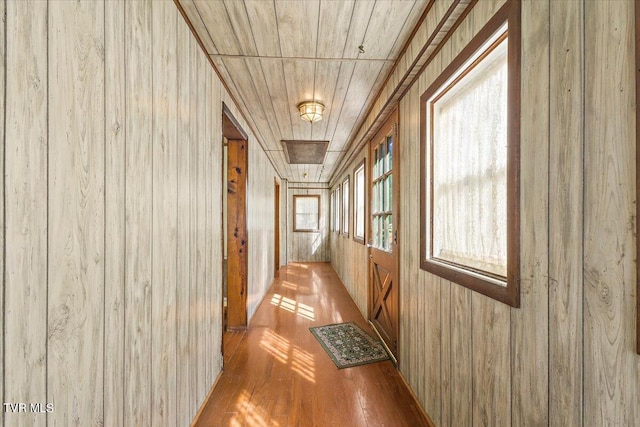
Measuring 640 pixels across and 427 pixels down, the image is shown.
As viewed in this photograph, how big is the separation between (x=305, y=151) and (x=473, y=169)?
3469 mm

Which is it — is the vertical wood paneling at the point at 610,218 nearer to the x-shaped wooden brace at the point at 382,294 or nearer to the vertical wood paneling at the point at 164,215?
the vertical wood paneling at the point at 164,215

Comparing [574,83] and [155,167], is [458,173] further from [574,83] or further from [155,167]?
[155,167]

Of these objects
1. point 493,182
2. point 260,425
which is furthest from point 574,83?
point 260,425

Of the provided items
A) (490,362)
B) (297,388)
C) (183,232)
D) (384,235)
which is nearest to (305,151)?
(384,235)

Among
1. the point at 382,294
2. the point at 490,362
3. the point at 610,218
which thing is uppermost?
the point at 610,218

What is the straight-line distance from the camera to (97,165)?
950 mm

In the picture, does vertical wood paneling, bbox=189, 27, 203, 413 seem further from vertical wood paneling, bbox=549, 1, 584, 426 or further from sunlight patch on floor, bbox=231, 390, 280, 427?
vertical wood paneling, bbox=549, 1, 584, 426

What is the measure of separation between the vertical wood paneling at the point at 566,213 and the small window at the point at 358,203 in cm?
302

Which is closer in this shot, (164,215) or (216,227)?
(164,215)

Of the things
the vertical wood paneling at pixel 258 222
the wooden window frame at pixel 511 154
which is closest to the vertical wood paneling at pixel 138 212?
the wooden window frame at pixel 511 154

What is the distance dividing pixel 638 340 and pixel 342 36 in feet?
6.41

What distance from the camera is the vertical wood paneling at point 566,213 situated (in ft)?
2.65

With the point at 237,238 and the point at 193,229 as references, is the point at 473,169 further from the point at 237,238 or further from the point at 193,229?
the point at 237,238

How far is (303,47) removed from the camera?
1.96 metres
